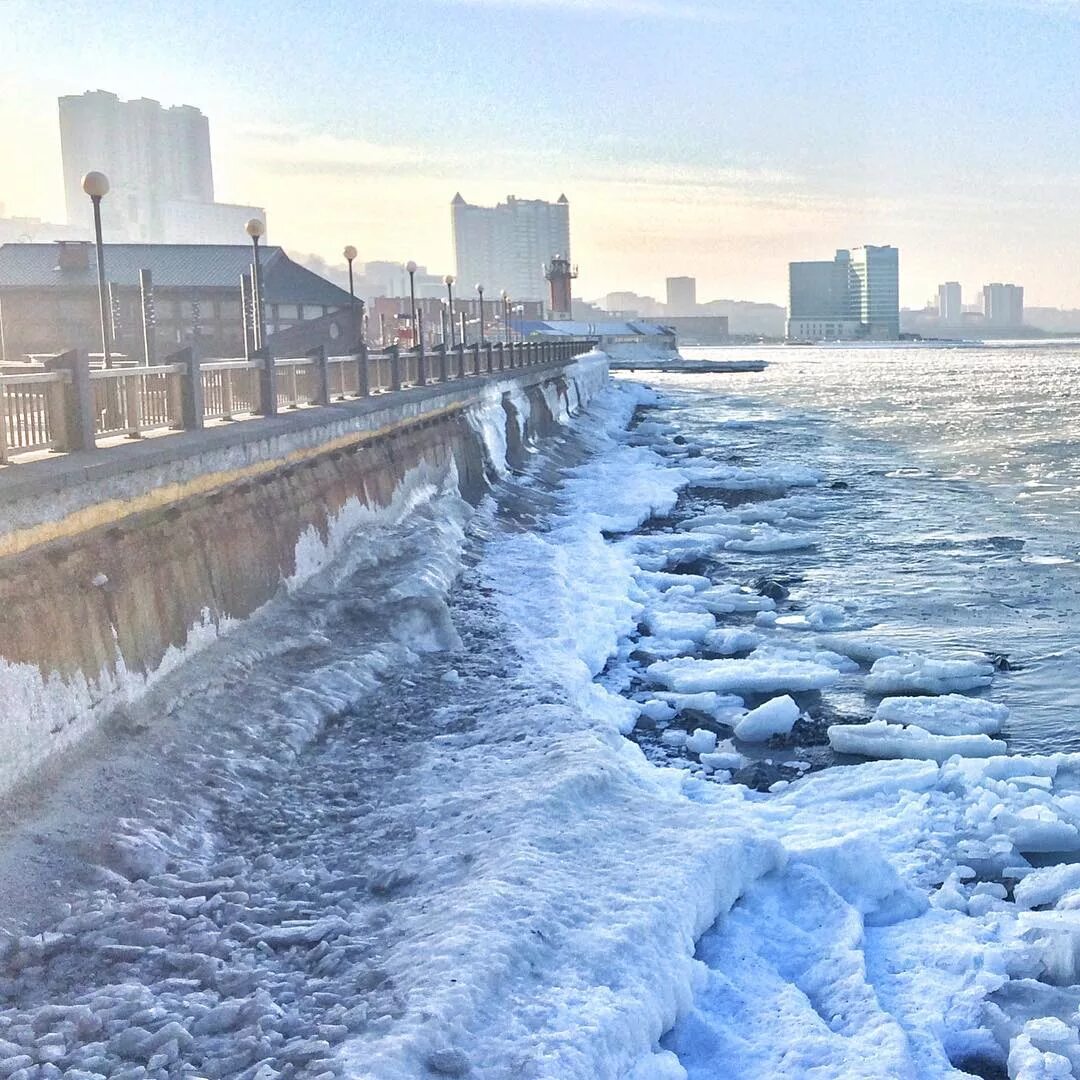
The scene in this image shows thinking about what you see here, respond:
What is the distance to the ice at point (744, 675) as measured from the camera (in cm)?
1280

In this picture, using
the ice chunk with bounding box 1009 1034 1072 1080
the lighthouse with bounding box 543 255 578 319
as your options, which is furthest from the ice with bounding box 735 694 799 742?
the lighthouse with bounding box 543 255 578 319

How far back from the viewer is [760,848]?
7.93m

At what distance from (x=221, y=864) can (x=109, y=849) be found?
75cm

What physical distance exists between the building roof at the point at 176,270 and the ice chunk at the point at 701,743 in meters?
42.5

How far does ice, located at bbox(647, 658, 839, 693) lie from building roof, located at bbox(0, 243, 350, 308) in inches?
1590

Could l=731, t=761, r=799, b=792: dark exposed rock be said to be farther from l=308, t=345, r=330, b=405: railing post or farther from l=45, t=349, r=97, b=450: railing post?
l=308, t=345, r=330, b=405: railing post

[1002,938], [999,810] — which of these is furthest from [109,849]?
[999,810]

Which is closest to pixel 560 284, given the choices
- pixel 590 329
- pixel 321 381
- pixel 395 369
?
pixel 590 329

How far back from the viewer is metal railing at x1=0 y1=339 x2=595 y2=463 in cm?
973

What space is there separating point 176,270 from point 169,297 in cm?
199

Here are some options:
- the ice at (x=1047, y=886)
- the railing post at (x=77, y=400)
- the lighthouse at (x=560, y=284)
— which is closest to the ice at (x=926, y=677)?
the ice at (x=1047, y=886)

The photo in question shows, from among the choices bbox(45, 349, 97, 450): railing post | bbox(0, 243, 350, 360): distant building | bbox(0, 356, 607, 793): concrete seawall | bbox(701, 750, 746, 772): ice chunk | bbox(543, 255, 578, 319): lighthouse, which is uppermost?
bbox(543, 255, 578, 319): lighthouse

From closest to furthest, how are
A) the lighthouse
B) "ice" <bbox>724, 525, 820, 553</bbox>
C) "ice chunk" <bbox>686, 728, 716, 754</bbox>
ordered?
"ice chunk" <bbox>686, 728, 716, 754</bbox> < "ice" <bbox>724, 525, 820, 553</bbox> < the lighthouse

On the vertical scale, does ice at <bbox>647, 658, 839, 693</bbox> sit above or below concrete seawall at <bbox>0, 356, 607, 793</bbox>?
below
